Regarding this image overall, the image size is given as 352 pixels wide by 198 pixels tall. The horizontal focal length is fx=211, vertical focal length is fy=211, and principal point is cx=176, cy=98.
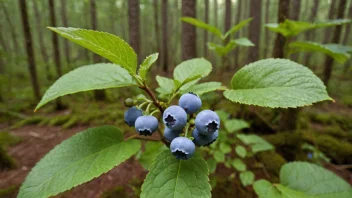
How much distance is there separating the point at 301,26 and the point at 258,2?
33.0ft

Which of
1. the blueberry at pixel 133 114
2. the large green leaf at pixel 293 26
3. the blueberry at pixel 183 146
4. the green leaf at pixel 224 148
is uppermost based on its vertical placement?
the large green leaf at pixel 293 26

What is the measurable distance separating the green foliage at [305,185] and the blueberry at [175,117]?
94cm

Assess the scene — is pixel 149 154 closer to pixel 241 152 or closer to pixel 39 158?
pixel 241 152

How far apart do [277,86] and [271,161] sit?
Answer: 1.81 meters

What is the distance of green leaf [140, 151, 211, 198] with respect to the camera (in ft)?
3.00

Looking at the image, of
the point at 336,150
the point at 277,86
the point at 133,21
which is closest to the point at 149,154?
the point at 277,86

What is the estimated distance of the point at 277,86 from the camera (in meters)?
1.02

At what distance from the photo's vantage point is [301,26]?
6.10 ft

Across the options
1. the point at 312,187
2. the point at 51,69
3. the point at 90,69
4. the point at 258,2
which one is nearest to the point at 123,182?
the point at 90,69

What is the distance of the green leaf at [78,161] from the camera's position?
3.24 ft

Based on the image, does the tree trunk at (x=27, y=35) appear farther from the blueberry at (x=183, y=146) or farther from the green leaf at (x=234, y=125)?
the blueberry at (x=183, y=146)

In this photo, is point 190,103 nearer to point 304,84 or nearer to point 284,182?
point 304,84

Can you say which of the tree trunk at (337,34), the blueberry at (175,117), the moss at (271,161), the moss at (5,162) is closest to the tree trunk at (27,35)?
the moss at (5,162)

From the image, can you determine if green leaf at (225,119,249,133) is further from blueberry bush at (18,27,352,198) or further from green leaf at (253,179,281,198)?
blueberry bush at (18,27,352,198)
